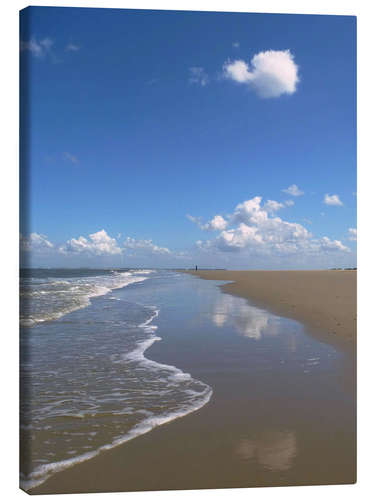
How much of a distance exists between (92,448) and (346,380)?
2.65m

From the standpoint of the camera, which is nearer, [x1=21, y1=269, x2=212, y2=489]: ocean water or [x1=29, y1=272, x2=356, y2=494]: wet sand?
[x1=29, y1=272, x2=356, y2=494]: wet sand

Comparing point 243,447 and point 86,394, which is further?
point 86,394

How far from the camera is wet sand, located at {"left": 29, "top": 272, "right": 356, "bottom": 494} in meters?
2.84

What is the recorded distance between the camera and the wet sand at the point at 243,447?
2.84 metres

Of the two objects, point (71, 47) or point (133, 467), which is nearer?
point (133, 467)

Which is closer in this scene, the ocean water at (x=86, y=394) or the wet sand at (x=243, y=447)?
the wet sand at (x=243, y=447)

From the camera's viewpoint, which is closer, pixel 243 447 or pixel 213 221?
pixel 243 447

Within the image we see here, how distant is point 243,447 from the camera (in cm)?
297

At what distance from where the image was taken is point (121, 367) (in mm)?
4598

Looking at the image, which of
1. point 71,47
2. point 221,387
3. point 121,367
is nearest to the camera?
point 221,387
